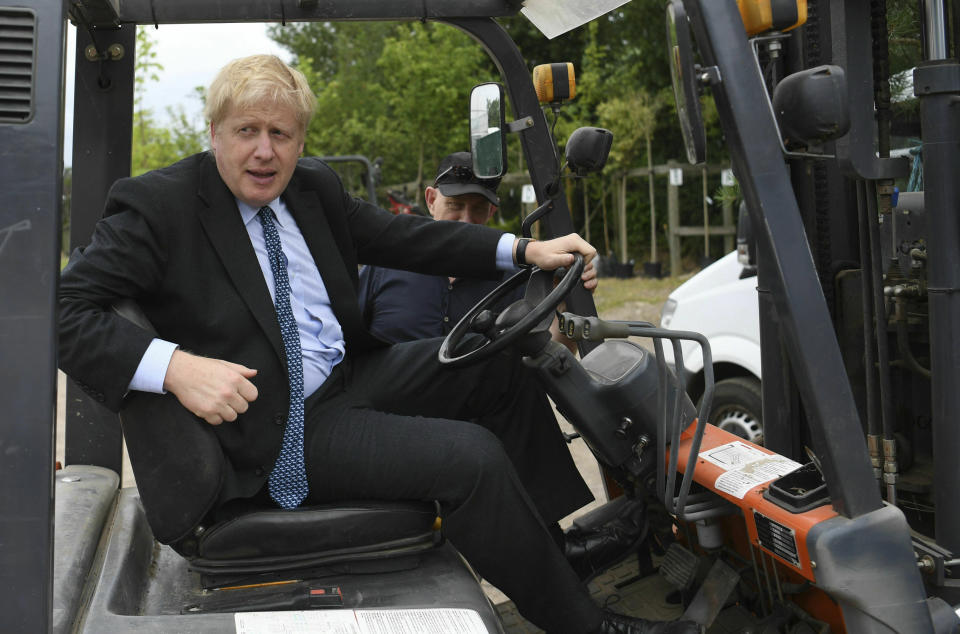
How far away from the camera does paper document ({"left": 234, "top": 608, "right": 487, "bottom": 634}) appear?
1.72m

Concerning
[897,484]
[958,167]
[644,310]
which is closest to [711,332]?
[897,484]

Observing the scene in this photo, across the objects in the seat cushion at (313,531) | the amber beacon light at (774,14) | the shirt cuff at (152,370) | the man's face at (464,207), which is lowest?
the seat cushion at (313,531)

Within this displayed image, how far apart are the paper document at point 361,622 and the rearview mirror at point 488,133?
1.30 meters

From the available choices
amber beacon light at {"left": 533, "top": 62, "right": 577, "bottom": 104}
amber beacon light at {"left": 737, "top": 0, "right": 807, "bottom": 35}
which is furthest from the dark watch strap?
amber beacon light at {"left": 737, "top": 0, "right": 807, "bottom": 35}

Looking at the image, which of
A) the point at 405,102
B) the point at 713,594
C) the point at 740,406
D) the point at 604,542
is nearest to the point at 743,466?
the point at 713,594

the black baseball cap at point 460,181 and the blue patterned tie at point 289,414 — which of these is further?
the black baseball cap at point 460,181

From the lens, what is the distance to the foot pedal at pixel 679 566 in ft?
8.41

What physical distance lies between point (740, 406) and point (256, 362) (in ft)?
12.2

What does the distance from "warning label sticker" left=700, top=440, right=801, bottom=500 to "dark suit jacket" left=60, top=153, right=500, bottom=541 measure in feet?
3.12

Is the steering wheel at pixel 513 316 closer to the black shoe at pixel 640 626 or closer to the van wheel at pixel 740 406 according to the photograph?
the black shoe at pixel 640 626

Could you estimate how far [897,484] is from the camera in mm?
2826

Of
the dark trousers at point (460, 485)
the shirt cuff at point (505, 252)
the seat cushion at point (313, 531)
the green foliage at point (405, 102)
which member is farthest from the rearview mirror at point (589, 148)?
the green foliage at point (405, 102)

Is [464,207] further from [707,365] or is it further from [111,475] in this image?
[707,365]

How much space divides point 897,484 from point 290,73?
208cm
